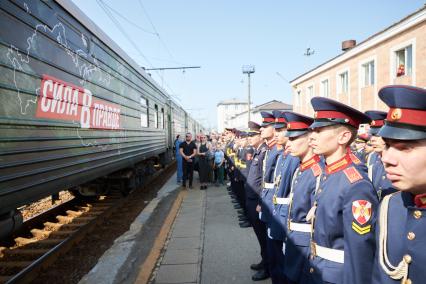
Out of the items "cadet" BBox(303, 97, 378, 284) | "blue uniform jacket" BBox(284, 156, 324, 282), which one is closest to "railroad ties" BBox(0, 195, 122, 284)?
"blue uniform jacket" BBox(284, 156, 324, 282)

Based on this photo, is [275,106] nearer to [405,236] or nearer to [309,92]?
[309,92]

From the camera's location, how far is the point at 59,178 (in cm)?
376

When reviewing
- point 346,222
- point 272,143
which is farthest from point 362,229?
point 272,143

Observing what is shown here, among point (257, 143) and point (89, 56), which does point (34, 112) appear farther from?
point (257, 143)

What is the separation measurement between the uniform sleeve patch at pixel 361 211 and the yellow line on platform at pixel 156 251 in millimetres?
2501

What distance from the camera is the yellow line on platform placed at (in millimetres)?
3775

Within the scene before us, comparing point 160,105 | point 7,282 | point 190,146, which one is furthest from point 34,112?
point 160,105

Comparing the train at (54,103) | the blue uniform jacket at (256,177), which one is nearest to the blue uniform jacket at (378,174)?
the blue uniform jacket at (256,177)

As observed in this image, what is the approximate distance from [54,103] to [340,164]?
9.33 feet

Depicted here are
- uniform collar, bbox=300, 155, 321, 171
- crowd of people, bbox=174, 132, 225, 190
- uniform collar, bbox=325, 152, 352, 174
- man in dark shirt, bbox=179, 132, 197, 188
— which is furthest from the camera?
crowd of people, bbox=174, 132, 225, 190

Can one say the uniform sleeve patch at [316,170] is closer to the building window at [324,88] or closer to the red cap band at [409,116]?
the red cap band at [409,116]

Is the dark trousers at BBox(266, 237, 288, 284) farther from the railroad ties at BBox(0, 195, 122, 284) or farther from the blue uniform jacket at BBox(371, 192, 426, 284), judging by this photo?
the railroad ties at BBox(0, 195, 122, 284)

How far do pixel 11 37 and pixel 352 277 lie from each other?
2.94m

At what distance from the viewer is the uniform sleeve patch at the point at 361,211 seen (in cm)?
175
